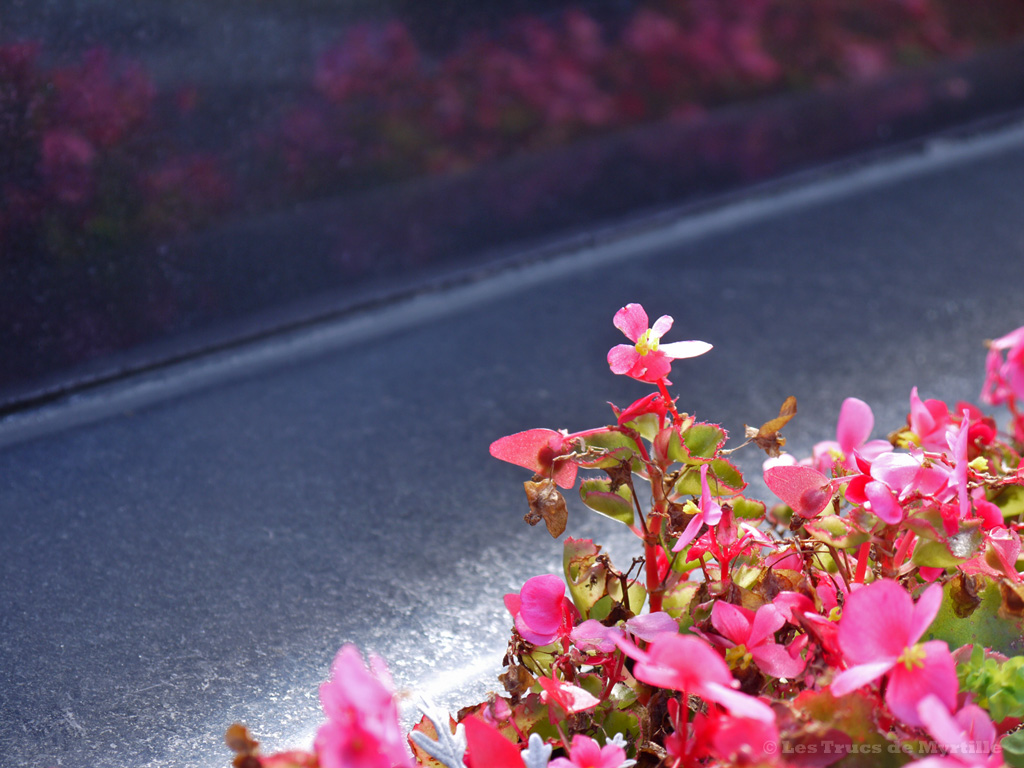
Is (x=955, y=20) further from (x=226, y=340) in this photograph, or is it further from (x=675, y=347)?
(x=675, y=347)

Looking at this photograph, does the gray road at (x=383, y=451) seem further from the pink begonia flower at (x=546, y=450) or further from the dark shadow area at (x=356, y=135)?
the pink begonia flower at (x=546, y=450)

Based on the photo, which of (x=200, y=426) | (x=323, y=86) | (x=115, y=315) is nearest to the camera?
(x=200, y=426)

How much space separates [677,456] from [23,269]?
2.81 feet

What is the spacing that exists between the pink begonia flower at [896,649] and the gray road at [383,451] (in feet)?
1.05

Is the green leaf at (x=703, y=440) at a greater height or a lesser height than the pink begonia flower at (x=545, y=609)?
greater

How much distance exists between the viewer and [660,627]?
1.38ft

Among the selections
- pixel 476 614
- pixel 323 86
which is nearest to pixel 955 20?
pixel 323 86

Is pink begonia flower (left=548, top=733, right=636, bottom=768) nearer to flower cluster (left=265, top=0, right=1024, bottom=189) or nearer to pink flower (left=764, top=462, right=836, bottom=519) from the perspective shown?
pink flower (left=764, top=462, right=836, bottom=519)

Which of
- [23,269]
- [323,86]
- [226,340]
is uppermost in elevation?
[323,86]

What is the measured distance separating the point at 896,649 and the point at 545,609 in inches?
6.6

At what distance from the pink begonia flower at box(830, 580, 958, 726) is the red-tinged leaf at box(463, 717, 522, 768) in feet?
0.46

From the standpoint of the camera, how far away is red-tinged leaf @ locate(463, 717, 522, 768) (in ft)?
1.23

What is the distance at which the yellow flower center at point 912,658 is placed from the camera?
13.5 inches

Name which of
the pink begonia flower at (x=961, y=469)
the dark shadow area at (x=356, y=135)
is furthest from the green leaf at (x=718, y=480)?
the dark shadow area at (x=356, y=135)
